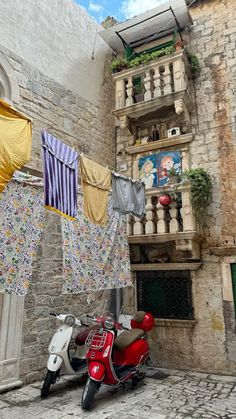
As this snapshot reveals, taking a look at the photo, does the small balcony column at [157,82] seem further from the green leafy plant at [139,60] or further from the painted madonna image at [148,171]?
the painted madonna image at [148,171]

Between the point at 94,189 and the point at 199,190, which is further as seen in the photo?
the point at 199,190

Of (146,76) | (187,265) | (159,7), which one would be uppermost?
(159,7)

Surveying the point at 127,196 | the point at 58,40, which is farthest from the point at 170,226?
the point at 58,40

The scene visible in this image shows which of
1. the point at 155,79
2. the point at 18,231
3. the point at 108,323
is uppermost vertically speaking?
the point at 155,79

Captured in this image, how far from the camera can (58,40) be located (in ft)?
22.8

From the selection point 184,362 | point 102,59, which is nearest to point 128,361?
point 184,362

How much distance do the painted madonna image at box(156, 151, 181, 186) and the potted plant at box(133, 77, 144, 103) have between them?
5.38 ft

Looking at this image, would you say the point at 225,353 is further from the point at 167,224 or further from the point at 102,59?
the point at 102,59

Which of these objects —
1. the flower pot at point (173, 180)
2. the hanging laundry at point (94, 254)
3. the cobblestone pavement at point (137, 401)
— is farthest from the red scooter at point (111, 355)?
the flower pot at point (173, 180)

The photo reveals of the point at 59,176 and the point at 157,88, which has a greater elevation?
the point at 157,88

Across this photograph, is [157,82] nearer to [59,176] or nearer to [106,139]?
[106,139]

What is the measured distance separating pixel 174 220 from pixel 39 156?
296 cm

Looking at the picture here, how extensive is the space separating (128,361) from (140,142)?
16.9 ft

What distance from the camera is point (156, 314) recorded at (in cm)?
660
